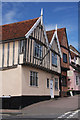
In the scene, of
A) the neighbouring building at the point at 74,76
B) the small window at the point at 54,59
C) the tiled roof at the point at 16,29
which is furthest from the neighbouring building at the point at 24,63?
the neighbouring building at the point at 74,76

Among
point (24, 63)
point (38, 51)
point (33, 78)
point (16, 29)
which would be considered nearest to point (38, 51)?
point (38, 51)

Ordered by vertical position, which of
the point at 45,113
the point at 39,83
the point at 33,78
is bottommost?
the point at 45,113

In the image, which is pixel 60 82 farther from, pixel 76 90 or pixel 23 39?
pixel 23 39

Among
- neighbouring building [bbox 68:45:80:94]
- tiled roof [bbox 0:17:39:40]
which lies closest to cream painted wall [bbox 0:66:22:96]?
tiled roof [bbox 0:17:39:40]

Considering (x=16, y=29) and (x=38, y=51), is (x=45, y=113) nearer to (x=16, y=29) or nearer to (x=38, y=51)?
(x=38, y=51)

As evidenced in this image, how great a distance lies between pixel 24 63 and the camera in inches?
645

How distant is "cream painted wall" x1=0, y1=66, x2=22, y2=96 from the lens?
16328 millimetres

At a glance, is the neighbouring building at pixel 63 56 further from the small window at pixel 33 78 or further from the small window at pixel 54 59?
the small window at pixel 33 78

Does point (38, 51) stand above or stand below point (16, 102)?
above

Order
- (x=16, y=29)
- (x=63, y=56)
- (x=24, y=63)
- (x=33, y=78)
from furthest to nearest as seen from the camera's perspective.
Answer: (x=63, y=56) → (x=16, y=29) → (x=33, y=78) → (x=24, y=63)

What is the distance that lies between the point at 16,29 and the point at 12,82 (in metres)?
5.16

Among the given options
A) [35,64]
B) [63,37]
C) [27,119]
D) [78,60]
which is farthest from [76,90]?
[27,119]

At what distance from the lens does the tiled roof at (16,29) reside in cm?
1749

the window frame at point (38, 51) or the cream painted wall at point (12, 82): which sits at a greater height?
the window frame at point (38, 51)
